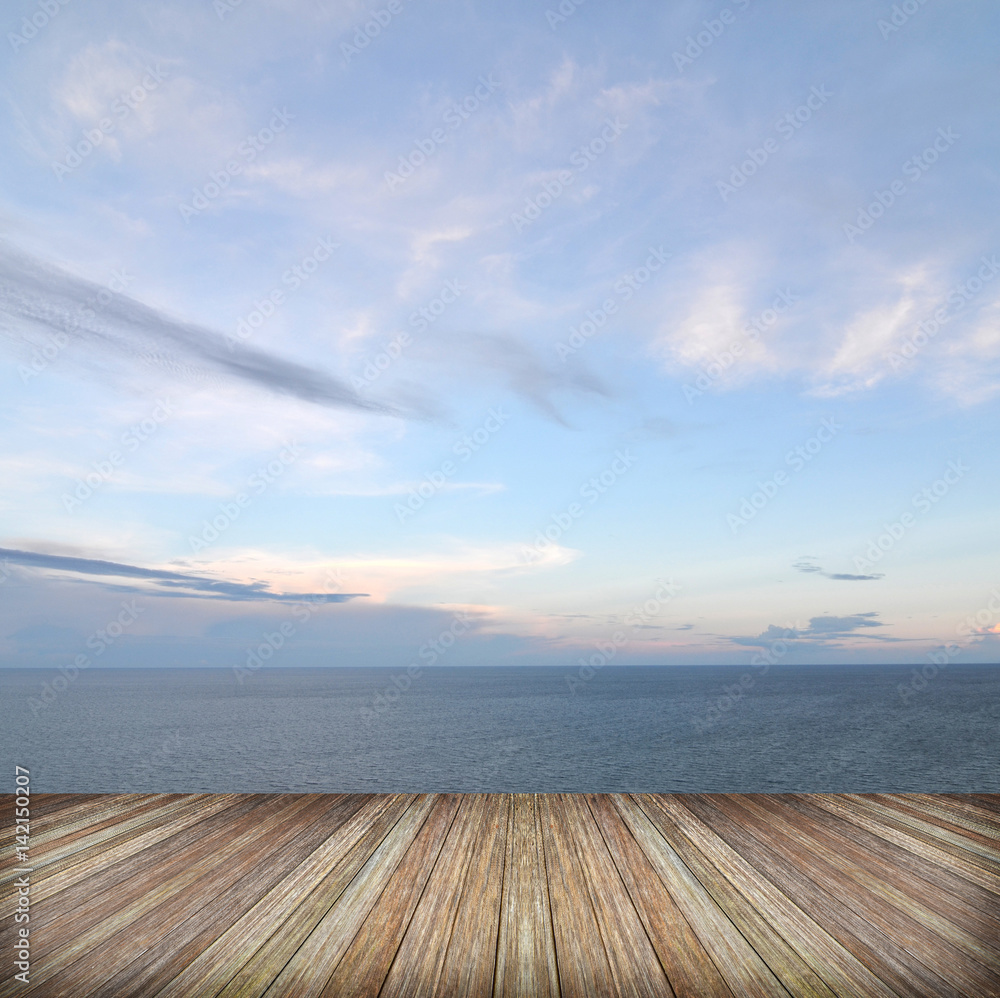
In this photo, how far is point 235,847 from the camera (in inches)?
104

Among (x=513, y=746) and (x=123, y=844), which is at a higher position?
(x=123, y=844)

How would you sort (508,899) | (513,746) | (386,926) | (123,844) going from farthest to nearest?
(513,746) → (123,844) → (508,899) → (386,926)

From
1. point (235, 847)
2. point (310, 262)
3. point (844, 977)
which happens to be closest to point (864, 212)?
point (310, 262)

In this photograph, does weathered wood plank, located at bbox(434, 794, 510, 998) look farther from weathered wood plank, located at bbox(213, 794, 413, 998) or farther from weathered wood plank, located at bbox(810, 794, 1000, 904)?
weathered wood plank, located at bbox(810, 794, 1000, 904)

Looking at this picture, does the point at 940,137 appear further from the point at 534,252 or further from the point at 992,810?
the point at 992,810

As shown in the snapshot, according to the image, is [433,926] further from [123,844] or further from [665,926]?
[123,844]

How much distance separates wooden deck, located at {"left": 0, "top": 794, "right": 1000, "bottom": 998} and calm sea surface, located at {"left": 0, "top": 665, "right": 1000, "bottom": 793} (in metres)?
20.8

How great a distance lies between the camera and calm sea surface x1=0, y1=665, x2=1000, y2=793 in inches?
1033

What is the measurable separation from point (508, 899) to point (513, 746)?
34.2m

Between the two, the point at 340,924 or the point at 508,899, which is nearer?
the point at 340,924

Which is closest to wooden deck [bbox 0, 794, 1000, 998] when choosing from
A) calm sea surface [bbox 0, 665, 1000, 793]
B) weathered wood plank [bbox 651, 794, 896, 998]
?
weathered wood plank [bbox 651, 794, 896, 998]

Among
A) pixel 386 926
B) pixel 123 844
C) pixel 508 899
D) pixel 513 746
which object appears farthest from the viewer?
pixel 513 746

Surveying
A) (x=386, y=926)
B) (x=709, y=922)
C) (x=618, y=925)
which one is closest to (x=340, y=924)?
(x=386, y=926)

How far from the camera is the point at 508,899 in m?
2.10
